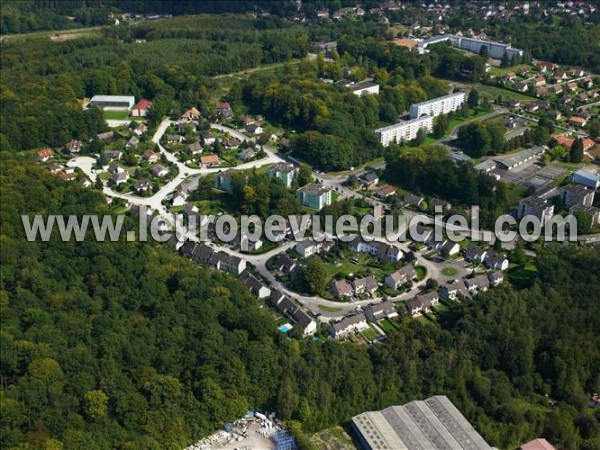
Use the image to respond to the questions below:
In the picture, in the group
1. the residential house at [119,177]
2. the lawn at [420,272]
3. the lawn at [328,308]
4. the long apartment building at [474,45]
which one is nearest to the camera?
the lawn at [328,308]

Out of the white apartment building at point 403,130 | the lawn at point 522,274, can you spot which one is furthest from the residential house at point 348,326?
the white apartment building at point 403,130

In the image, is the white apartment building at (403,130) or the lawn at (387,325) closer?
the lawn at (387,325)

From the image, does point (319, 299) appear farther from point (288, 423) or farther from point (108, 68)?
point (108, 68)

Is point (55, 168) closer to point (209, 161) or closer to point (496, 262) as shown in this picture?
point (209, 161)

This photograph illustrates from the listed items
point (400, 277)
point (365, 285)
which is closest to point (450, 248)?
point (400, 277)

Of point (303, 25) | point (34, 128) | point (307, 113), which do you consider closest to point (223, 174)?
point (307, 113)

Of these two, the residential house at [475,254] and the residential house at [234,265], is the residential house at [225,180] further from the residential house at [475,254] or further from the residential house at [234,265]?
the residential house at [475,254]
